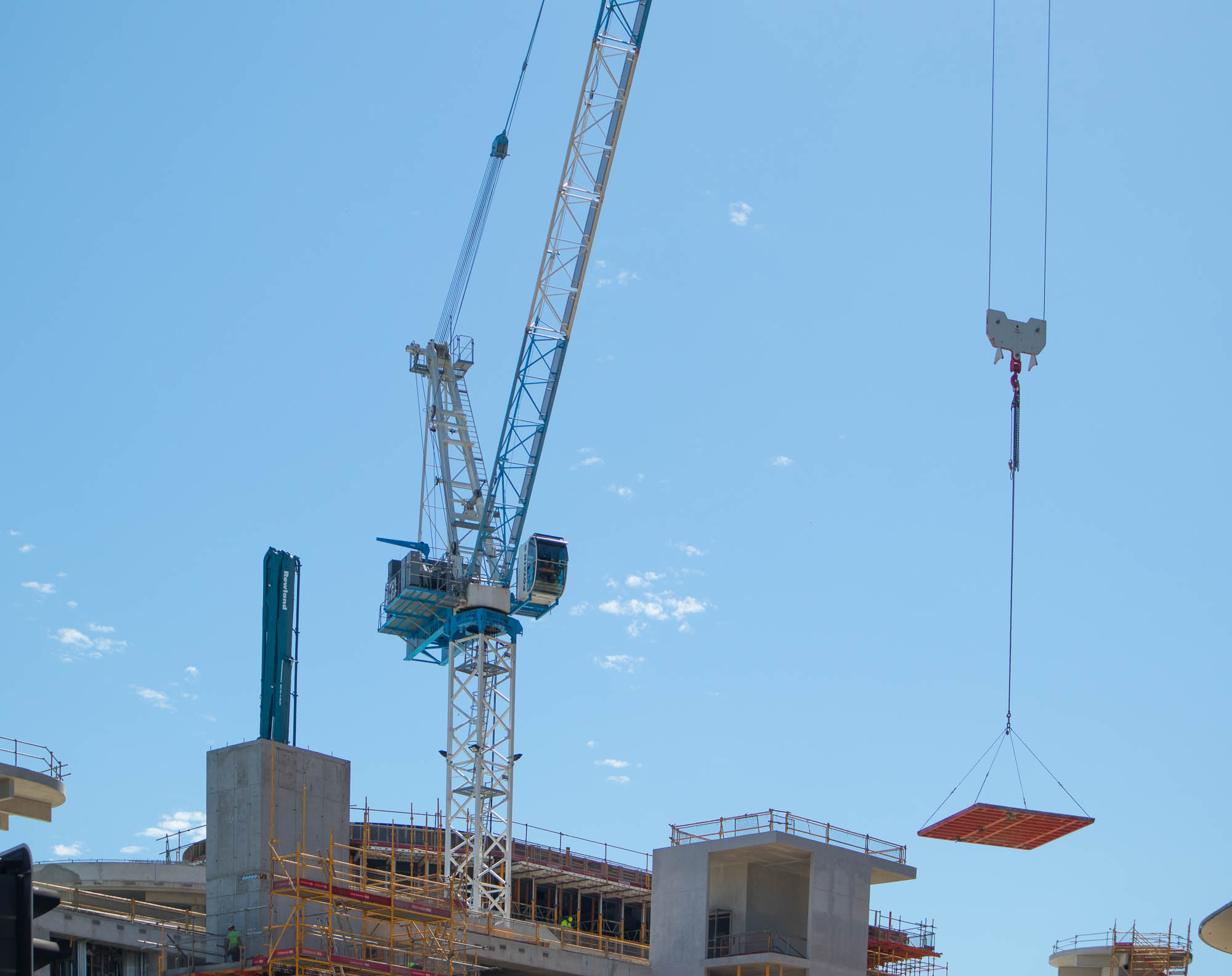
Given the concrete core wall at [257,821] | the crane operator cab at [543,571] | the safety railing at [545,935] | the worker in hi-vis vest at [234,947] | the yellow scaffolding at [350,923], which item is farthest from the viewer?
the crane operator cab at [543,571]

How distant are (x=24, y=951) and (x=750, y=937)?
5061cm

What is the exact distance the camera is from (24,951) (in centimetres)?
1002

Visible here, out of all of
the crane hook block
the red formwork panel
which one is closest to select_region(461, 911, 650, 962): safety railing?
the red formwork panel

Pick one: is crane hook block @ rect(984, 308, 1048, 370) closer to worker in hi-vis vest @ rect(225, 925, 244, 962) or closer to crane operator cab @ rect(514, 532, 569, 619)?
worker in hi-vis vest @ rect(225, 925, 244, 962)

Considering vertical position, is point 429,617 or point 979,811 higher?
point 429,617

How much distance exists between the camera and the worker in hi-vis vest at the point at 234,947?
45.4 meters

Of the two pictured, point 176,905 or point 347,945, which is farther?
point 176,905

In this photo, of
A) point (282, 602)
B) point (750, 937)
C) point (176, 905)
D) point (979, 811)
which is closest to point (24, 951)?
point (979, 811)

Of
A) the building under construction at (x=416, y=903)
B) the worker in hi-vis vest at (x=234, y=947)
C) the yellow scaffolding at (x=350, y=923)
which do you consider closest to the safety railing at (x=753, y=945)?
the building under construction at (x=416, y=903)

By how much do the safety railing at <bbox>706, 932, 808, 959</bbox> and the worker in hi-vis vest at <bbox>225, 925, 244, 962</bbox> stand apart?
1855cm

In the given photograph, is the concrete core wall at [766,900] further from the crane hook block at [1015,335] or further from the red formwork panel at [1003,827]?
the crane hook block at [1015,335]

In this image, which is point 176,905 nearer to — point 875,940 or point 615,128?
point 875,940

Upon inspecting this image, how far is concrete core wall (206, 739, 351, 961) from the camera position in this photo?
152ft

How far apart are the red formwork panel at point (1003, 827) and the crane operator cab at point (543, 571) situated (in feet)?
130
